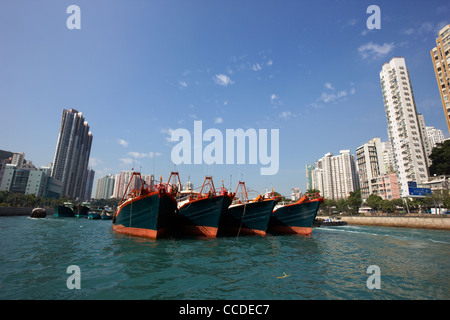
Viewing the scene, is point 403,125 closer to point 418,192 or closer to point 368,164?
point 368,164

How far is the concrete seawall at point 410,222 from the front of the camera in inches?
1432

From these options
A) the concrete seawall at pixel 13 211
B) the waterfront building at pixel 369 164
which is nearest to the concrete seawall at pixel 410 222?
the waterfront building at pixel 369 164

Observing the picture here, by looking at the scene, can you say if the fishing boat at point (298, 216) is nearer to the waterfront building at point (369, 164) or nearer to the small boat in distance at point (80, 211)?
the small boat in distance at point (80, 211)

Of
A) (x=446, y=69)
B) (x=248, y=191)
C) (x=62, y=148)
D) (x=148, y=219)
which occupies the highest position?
(x=446, y=69)

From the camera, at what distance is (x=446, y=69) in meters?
60.8

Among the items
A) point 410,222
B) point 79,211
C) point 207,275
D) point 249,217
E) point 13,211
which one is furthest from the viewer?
point 79,211

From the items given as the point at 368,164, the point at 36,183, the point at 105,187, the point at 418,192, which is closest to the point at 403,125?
the point at 368,164

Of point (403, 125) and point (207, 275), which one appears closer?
point (207, 275)

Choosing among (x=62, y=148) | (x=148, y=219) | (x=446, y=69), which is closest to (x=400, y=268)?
(x=148, y=219)

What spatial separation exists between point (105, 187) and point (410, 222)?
212640 millimetres

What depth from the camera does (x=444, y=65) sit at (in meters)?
61.2

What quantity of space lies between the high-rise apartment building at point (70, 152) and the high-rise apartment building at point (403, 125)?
510 ft

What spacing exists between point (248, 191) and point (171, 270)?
16038mm
